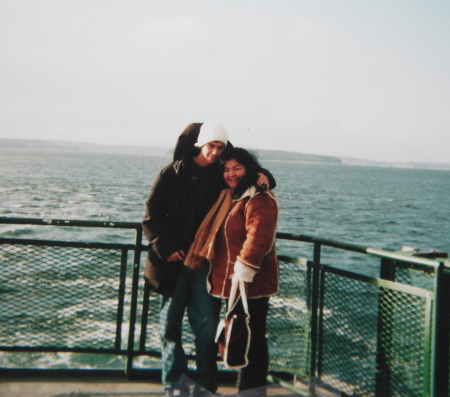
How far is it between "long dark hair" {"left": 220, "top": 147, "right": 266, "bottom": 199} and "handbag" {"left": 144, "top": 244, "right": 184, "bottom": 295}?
0.61m

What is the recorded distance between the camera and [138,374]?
353cm

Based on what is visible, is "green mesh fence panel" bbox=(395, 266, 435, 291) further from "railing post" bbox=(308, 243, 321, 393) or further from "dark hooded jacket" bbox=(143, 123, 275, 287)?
"dark hooded jacket" bbox=(143, 123, 275, 287)

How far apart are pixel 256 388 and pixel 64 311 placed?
1400mm

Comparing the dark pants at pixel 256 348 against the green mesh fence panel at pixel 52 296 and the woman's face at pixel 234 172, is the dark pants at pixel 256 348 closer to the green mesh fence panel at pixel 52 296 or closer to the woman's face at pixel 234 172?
the woman's face at pixel 234 172

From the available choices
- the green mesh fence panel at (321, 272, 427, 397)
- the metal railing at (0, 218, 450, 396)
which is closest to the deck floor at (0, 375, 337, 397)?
the metal railing at (0, 218, 450, 396)

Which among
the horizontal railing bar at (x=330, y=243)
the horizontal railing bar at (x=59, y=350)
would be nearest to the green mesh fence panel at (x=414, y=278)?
the horizontal railing bar at (x=330, y=243)

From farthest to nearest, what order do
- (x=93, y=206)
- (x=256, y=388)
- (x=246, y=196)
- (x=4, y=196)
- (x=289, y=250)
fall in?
1. (x=4, y=196)
2. (x=93, y=206)
3. (x=289, y=250)
4. (x=256, y=388)
5. (x=246, y=196)

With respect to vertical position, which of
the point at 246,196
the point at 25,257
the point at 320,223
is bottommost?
the point at 320,223

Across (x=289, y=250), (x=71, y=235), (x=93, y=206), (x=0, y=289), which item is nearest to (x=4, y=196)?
(x=93, y=206)

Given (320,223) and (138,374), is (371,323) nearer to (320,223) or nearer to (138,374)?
(138,374)

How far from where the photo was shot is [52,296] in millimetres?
3631

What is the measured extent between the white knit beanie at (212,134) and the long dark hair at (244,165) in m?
0.09

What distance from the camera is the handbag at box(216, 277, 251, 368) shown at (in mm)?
2877

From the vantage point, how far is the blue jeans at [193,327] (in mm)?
3098
